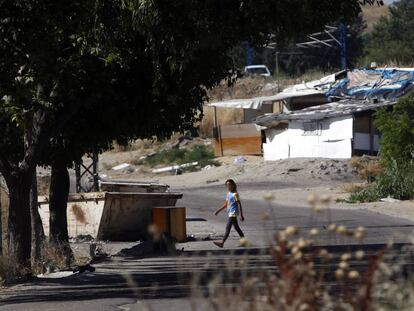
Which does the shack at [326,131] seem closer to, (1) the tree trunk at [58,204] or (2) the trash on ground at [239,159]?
(2) the trash on ground at [239,159]

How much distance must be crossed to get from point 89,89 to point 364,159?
2797 centimetres

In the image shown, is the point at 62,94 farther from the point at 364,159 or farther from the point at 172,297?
the point at 364,159

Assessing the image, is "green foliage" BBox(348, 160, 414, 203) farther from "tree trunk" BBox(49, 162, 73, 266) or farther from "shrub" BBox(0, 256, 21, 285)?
"shrub" BBox(0, 256, 21, 285)

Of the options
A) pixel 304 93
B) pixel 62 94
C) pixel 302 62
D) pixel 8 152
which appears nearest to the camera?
pixel 62 94

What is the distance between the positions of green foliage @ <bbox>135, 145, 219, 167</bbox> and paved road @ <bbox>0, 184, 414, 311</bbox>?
2608cm

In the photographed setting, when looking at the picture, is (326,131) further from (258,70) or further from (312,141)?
(258,70)

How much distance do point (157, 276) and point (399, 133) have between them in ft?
70.5

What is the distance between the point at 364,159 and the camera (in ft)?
147

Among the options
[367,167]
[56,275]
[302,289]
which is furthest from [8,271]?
[367,167]

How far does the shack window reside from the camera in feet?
159

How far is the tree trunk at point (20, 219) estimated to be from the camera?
17.8 m

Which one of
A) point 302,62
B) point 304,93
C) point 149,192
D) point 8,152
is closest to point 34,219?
point 8,152

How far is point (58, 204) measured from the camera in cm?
2134

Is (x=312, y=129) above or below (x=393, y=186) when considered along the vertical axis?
above
